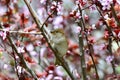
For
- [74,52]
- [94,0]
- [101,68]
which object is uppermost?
[94,0]

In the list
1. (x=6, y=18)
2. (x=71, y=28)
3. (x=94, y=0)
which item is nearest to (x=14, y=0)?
(x=6, y=18)

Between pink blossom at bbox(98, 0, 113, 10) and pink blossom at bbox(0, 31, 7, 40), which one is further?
pink blossom at bbox(0, 31, 7, 40)

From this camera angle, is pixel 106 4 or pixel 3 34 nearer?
pixel 106 4

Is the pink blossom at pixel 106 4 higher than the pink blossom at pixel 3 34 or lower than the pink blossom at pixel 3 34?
higher

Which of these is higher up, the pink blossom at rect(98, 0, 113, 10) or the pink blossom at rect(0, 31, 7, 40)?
the pink blossom at rect(98, 0, 113, 10)

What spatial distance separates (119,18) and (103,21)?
0.52 ft

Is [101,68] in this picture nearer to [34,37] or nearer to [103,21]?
[34,37]

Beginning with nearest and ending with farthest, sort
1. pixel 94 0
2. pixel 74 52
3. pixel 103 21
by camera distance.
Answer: pixel 94 0 < pixel 103 21 < pixel 74 52

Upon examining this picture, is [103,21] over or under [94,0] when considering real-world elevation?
under

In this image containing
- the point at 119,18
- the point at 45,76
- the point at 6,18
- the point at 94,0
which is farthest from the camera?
the point at 6,18

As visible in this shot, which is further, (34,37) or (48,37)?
(34,37)

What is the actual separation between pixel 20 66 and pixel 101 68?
70.4 inches

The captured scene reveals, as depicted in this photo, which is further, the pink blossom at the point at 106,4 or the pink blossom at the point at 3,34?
the pink blossom at the point at 3,34

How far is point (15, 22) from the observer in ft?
8.63
